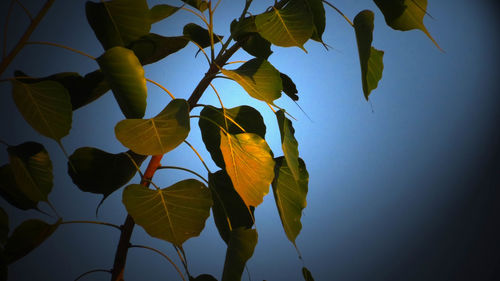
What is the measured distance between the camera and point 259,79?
0.58 m

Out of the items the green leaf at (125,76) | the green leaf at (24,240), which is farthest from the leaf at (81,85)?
the green leaf at (24,240)

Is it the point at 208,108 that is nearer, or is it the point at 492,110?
the point at 208,108

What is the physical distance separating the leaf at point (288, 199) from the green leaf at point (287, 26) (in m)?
0.22

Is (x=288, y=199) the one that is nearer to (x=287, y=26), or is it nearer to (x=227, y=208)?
(x=227, y=208)

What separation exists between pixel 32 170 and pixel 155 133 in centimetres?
26

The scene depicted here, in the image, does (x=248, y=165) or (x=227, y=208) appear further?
(x=227, y=208)

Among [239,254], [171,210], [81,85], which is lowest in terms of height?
[239,254]

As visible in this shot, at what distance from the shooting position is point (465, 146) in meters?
2.26

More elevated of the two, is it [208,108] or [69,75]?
[69,75]

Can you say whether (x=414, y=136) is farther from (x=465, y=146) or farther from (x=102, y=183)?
(x=102, y=183)

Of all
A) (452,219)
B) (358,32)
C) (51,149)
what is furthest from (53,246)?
(452,219)

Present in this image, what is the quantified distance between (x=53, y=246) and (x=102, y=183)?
1.24 m

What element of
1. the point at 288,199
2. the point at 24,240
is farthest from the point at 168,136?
the point at 24,240

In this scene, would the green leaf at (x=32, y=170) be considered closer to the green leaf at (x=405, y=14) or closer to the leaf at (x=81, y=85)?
the leaf at (x=81, y=85)
